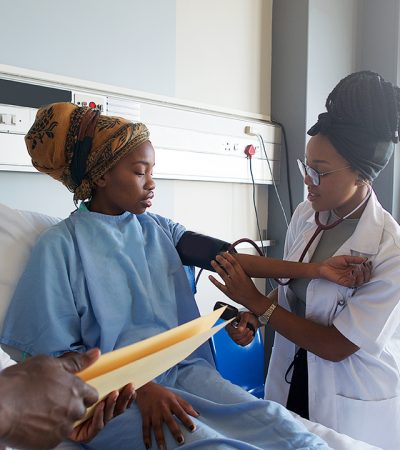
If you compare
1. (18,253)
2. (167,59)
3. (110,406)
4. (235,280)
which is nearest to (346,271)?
(235,280)

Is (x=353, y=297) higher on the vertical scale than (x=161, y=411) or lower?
higher

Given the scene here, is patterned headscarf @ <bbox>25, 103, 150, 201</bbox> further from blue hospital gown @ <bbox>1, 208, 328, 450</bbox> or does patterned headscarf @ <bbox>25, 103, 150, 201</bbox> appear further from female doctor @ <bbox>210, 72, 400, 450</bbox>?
female doctor @ <bbox>210, 72, 400, 450</bbox>

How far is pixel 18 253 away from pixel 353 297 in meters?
0.98

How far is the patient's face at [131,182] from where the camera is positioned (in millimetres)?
1266

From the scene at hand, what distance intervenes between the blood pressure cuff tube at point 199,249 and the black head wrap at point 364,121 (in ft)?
1.58

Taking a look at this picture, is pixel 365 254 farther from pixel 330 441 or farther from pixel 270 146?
pixel 270 146

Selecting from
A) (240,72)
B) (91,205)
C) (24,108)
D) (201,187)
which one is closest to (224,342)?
(201,187)

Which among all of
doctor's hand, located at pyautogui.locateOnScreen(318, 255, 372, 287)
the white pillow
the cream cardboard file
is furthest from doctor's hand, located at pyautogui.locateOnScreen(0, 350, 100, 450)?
doctor's hand, located at pyautogui.locateOnScreen(318, 255, 372, 287)

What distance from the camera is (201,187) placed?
7.57 ft

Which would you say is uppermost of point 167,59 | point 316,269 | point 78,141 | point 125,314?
point 167,59

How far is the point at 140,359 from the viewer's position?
63 centimetres

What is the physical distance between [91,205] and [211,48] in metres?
1.32

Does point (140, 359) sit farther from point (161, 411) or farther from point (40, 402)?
point (161, 411)

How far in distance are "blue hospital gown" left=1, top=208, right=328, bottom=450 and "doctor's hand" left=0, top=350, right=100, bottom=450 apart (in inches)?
16.8
